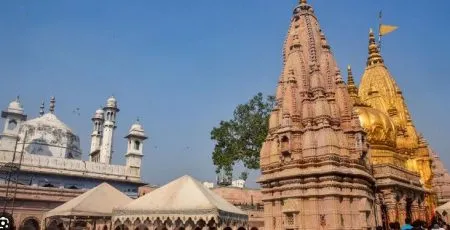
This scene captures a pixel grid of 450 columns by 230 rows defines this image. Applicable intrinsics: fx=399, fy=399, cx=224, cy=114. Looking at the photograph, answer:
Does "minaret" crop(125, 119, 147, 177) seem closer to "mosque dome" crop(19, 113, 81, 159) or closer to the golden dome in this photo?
"mosque dome" crop(19, 113, 81, 159)

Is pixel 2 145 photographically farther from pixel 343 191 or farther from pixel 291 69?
pixel 343 191

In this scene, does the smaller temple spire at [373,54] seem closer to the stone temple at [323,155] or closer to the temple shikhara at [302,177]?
the temple shikhara at [302,177]

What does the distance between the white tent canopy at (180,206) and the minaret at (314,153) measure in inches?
273

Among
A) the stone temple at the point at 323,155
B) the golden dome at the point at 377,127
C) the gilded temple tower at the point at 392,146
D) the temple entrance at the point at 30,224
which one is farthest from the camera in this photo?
the temple entrance at the point at 30,224

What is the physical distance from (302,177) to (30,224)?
21.9m

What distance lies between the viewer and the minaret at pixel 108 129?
155ft

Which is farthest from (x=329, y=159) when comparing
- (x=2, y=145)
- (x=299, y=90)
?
(x=2, y=145)

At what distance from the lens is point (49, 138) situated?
44969mm

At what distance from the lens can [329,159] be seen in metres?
19.3

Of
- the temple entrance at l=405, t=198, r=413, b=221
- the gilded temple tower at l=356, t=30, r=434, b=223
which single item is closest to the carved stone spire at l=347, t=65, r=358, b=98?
the gilded temple tower at l=356, t=30, r=434, b=223

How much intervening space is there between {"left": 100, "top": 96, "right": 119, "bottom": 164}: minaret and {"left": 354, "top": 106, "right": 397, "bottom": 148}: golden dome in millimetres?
30502

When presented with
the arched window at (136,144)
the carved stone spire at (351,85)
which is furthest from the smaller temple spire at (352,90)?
the arched window at (136,144)

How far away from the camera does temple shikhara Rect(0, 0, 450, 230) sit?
13.4 meters

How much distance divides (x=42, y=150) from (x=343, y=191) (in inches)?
1395
